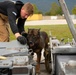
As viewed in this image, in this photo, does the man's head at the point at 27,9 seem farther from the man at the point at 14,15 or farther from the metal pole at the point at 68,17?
the metal pole at the point at 68,17

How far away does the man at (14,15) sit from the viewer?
4.72m

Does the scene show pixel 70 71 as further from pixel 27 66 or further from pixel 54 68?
pixel 54 68

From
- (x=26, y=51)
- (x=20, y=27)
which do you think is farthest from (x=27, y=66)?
(x=20, y=27)

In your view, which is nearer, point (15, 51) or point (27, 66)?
point (27, 66)

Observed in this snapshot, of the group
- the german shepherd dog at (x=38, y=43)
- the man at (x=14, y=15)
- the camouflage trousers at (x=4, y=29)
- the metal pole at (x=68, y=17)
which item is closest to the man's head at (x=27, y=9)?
the man at (x=14, y=15)

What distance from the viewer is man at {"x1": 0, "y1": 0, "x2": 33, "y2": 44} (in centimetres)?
472

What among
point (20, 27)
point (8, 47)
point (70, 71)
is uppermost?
point (20, 27)

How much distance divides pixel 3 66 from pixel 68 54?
3.09ft

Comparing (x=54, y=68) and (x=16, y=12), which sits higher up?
(x=16, y=12)

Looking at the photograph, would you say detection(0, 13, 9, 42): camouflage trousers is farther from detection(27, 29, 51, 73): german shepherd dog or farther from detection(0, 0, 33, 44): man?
detection(27, 29, 51, 73): german shepherd dog

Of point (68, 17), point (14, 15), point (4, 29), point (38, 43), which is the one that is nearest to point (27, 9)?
point (14, 15)

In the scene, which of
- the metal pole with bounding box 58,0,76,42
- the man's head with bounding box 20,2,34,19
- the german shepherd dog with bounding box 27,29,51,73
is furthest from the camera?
A: the german shepherd dog with bounding box 27,29,51,73

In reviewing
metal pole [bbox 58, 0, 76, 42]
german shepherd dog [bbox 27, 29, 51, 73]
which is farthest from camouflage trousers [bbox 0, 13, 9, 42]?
metal pole [bbox 58, 0, 76, 42]

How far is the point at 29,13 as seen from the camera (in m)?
4.77
